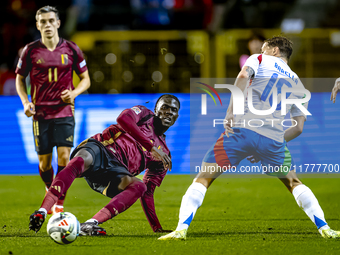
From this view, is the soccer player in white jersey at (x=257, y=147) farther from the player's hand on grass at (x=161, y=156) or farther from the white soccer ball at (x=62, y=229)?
the white soccer ball at (x=62, y=229)

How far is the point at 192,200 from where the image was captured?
13.4 feet

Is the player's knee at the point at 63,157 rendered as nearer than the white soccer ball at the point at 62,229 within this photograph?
No

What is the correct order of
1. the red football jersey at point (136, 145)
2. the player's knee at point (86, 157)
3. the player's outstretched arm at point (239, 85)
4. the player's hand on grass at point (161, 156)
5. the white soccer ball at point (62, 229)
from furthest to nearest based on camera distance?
the red football jersey at point (136, 145), the player's hand on grass at point (161, 156), the player's knee at point (86, 157), the player's outstretched arm at point (239, 85), the white soccer ball at point (62, 229)

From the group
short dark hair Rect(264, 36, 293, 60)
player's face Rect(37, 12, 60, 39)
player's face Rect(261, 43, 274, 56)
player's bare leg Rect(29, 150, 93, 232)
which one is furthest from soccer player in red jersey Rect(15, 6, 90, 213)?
short dark hair Rect(264, 36, 293, 60)

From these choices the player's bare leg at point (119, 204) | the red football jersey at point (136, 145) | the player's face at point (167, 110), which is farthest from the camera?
the player's face at point (167, 110)

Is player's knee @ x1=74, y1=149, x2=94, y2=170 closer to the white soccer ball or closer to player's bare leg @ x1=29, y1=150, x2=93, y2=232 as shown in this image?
player's bare leg @ x1=29, y1=150, x2=93, y2=232

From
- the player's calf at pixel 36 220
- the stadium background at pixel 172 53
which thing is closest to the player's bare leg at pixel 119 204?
the player's calf at pixel 36 220

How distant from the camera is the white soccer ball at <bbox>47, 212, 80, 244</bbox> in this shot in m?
3.80

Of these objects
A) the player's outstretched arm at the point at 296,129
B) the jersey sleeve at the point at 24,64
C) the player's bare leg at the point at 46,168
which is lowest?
the player's bare leg at the point at 46,168

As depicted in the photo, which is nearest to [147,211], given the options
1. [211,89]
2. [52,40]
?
[52,40]

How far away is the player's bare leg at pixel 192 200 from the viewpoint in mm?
4062

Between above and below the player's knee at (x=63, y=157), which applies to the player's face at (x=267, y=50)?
above

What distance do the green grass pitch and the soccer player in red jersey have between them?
0.75 metres

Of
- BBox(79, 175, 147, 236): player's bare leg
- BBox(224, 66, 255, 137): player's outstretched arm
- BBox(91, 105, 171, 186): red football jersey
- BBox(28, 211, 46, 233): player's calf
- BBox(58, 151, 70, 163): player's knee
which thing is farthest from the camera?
BBox(58, 151, 70, 163): player's knee
